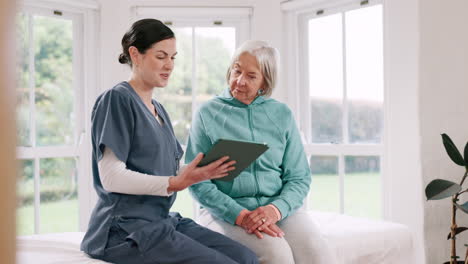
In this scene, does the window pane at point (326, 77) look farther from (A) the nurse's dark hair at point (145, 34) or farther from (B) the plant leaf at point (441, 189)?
(A) the nurse's dark hair at point (145, 34)

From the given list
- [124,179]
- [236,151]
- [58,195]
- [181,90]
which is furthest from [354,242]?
[58,195]

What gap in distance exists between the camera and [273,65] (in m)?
2.15

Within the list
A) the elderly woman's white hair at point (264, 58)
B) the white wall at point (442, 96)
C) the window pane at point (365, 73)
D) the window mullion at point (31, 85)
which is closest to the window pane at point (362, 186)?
the window pane at point (365, 73)

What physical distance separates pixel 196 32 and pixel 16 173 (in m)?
3.19

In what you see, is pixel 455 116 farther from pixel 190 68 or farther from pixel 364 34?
pixel 190 68

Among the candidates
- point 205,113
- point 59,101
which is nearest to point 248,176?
point 205,113

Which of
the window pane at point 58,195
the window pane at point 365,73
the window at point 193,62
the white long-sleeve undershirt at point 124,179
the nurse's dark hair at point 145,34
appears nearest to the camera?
the white long-sleeve undershirt at point 124,179

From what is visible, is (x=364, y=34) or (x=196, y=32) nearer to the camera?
(x=364, y=34)

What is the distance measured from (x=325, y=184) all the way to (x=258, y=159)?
1301 mm

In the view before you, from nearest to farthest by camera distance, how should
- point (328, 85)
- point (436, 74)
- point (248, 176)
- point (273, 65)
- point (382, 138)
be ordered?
point (248, 176)
point (273, 65)
point (436, 74)
point (382, 138)
point (328, 85)

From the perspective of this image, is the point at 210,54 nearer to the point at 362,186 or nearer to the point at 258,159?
the point at 362,186

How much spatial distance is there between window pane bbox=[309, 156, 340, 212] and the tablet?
1.61 meters

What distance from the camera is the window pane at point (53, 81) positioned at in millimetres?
3051

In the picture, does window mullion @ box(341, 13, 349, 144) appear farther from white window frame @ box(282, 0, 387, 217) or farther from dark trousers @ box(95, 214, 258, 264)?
dark trousers @ box(95, 214, 258, 264)
